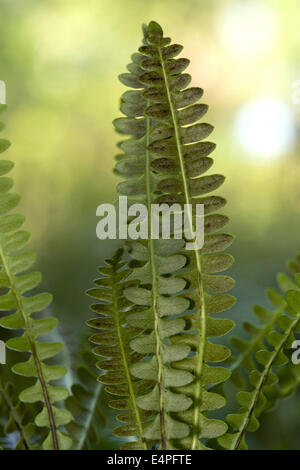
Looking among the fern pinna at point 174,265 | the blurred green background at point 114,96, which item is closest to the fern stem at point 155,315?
the fern pinna at point 174,265

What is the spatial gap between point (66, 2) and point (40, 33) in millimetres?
175

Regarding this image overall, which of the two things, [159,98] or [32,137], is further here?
[32,137]

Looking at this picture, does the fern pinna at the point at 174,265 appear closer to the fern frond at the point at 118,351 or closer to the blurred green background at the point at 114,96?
the fern frond at the point at 118,351

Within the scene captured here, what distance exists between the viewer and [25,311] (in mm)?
310

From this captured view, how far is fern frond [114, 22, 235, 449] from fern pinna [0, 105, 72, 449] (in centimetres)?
6

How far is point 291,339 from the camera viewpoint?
31 cm

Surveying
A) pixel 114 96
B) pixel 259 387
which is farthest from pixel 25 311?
pixel 114 96

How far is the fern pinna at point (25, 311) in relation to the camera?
0.99 ft

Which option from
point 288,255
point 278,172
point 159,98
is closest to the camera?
point 159,98

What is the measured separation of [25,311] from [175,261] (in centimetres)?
10

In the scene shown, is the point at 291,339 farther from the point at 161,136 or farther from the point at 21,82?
the point at 21,82

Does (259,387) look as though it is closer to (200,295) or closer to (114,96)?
(200,295)

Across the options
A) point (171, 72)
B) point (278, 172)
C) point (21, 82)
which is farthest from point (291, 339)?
point (21, 82)

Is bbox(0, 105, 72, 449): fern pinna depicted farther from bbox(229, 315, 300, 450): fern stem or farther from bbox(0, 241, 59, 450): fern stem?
bbox(229, 315, 300, 450): fern stem
